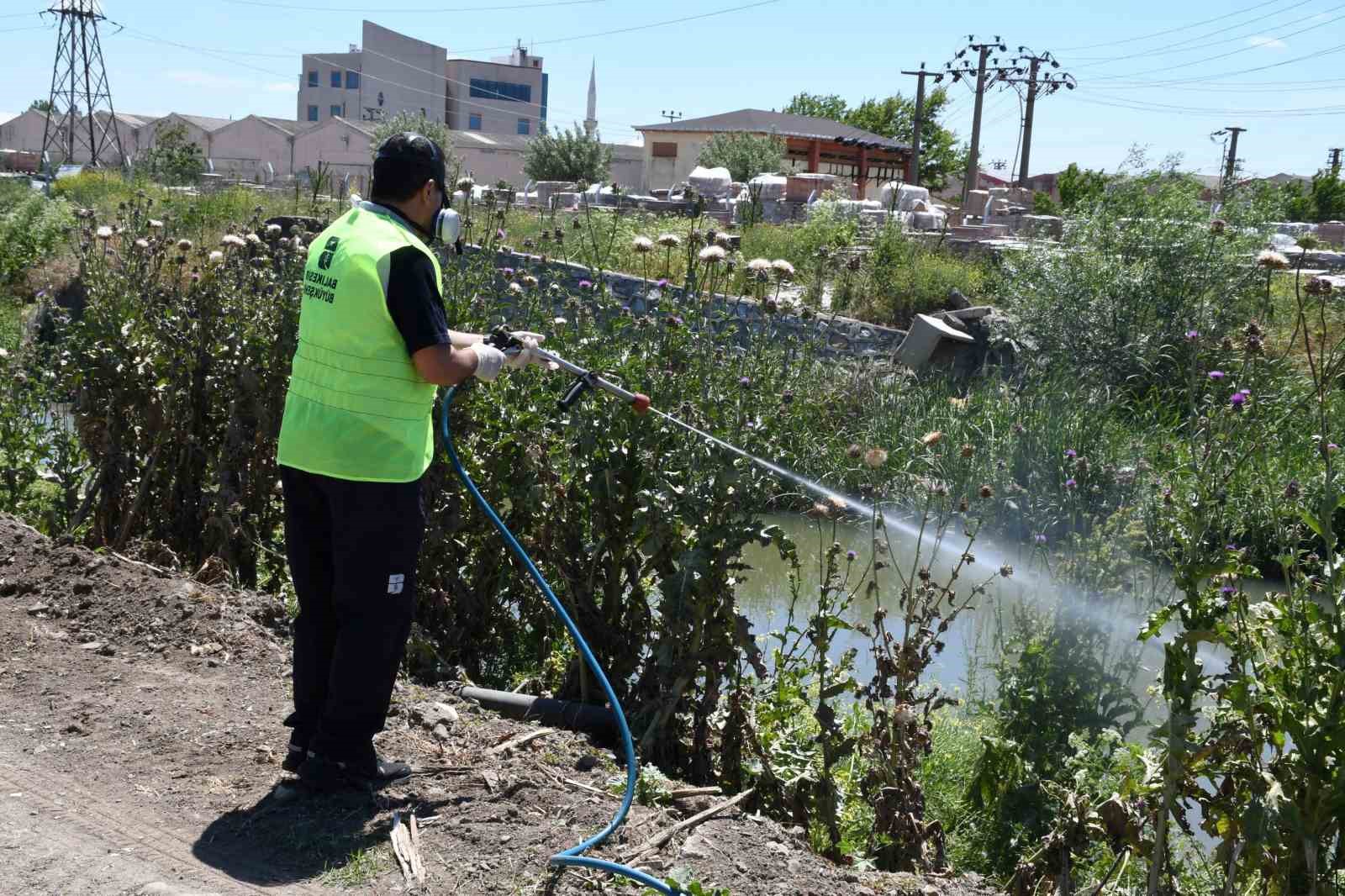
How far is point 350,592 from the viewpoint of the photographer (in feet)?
11.5

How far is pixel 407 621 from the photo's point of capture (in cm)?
366

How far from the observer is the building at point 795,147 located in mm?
58625

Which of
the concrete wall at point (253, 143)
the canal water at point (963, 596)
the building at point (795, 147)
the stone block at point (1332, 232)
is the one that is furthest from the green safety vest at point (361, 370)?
the concrete wall at point (253, 143)

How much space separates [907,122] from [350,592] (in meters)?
81.7

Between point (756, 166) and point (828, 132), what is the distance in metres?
14.8

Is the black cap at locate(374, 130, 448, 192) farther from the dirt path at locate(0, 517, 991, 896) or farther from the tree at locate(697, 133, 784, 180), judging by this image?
the tree at locate(697, 133, 784, 180)

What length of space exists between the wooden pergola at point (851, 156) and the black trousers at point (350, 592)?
5366cm

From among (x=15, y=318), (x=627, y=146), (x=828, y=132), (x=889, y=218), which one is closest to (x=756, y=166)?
(x=828, y=132)

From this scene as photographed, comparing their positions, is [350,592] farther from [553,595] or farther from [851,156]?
[851,156]

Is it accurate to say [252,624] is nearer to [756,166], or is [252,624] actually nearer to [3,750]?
[3,750]

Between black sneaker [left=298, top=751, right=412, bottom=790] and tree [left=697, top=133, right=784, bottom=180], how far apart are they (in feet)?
140

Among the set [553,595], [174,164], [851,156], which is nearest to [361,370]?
[553,595]

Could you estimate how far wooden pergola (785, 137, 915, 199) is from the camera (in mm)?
58469

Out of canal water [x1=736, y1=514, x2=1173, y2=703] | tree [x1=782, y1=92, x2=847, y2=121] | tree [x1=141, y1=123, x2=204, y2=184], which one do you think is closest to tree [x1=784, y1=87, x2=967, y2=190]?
tree [x1=782, y1=92, x2=847, y2=121]
